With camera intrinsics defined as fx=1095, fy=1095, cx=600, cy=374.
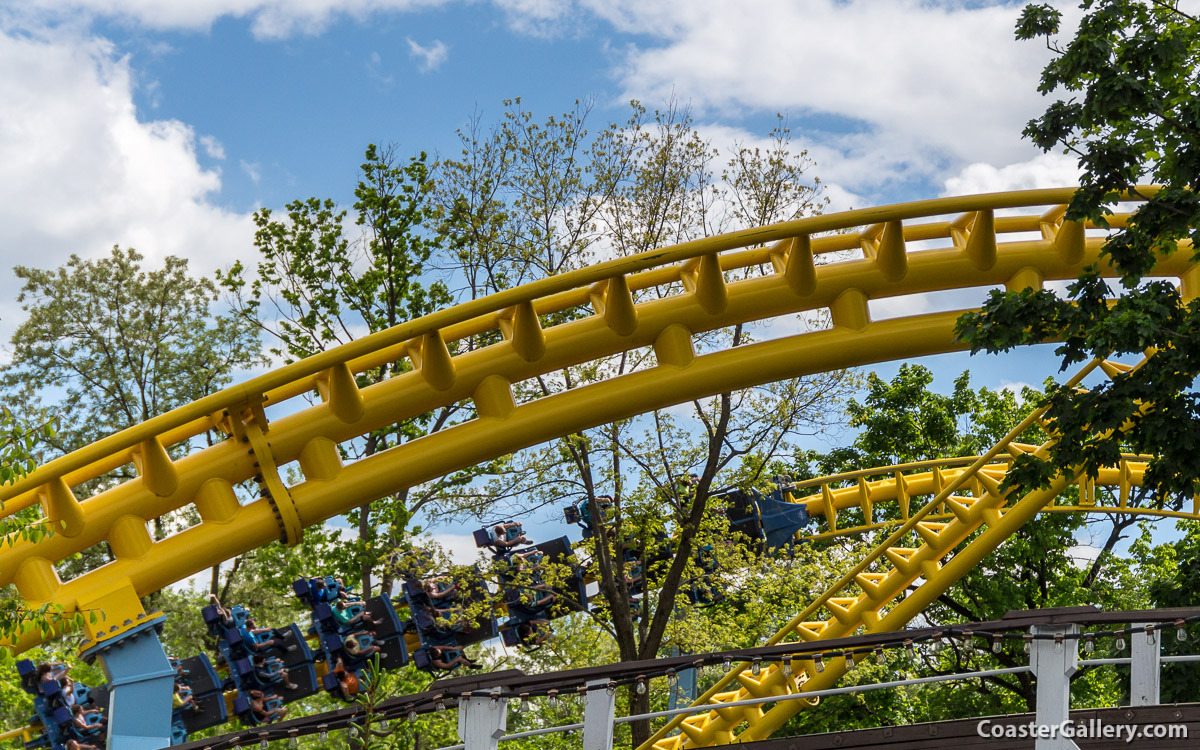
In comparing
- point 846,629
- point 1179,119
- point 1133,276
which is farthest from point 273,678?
point 1179,119

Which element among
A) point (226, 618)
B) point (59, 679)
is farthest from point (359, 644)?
point (59, 679)

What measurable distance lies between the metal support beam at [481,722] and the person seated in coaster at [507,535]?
9.41 m

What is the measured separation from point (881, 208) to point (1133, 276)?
6.08ft

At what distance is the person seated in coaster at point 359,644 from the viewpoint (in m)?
13.1

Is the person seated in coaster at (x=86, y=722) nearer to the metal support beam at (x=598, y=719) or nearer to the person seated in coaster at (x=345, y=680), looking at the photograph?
the person seated in coaster at (x=345, y=680)

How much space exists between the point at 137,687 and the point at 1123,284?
7.53m

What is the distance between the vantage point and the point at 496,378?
8141 mm

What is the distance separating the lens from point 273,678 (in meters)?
12.6

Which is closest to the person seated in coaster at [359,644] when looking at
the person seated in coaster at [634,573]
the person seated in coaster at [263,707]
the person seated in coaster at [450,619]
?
the person seated in coaster at [450,619]

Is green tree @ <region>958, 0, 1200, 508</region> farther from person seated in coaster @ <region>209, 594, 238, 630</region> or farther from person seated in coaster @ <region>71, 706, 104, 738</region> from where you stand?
person seated in coaster @ <region>71, 706, 104, 738</region>

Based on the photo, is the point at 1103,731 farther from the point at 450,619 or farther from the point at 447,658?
the point at 447,658

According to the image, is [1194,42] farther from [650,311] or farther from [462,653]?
[462,653]

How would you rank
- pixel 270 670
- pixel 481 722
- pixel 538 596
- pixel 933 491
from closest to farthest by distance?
pixel 481 722
pixel 270 670
pixel 538 596
pixel 933 491

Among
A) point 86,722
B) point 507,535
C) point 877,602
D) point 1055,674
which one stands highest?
point 507,535
